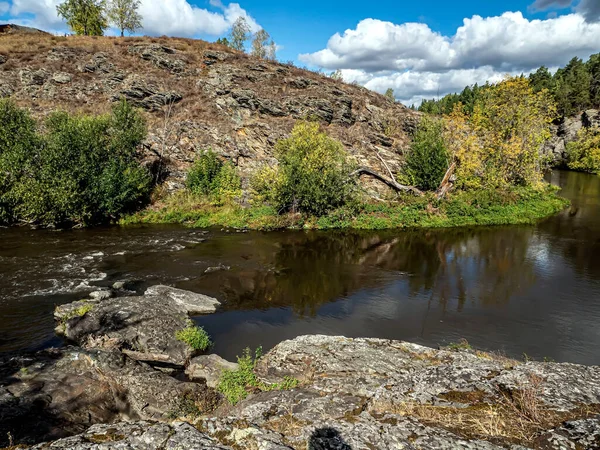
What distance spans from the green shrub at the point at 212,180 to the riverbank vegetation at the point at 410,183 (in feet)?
0.35

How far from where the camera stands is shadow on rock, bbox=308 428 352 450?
5.44 m

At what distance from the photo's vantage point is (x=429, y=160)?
126ft

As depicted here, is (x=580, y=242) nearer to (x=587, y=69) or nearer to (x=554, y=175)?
(x=554, y=175)

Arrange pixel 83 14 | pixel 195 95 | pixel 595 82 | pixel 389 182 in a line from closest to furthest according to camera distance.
Answer: pixel 389 182 → pixel 195 95 → pixel 83 14 → pixel 595 82

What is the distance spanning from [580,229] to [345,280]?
81.6 feet

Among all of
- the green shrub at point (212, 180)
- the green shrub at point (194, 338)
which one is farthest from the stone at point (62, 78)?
the green shrub at point (194, 338)

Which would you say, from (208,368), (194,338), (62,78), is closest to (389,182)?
(194,338)

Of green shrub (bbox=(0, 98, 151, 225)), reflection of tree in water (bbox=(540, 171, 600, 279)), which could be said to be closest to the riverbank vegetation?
reflection of tree in water (bbox=(540, 171, 600, 279))

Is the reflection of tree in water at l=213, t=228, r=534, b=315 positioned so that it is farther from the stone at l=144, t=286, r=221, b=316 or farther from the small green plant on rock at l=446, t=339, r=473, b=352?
the small green plant on rock at l=446, t=339, r=473, b=352

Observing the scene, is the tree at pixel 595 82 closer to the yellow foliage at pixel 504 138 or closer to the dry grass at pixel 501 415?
the yellow foliage at pixel 504 138

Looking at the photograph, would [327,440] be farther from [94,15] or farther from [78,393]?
[94,15]

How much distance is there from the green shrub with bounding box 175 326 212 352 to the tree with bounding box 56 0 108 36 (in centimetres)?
7950

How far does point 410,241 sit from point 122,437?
89.0ft

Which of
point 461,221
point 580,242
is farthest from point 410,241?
point 580,242
